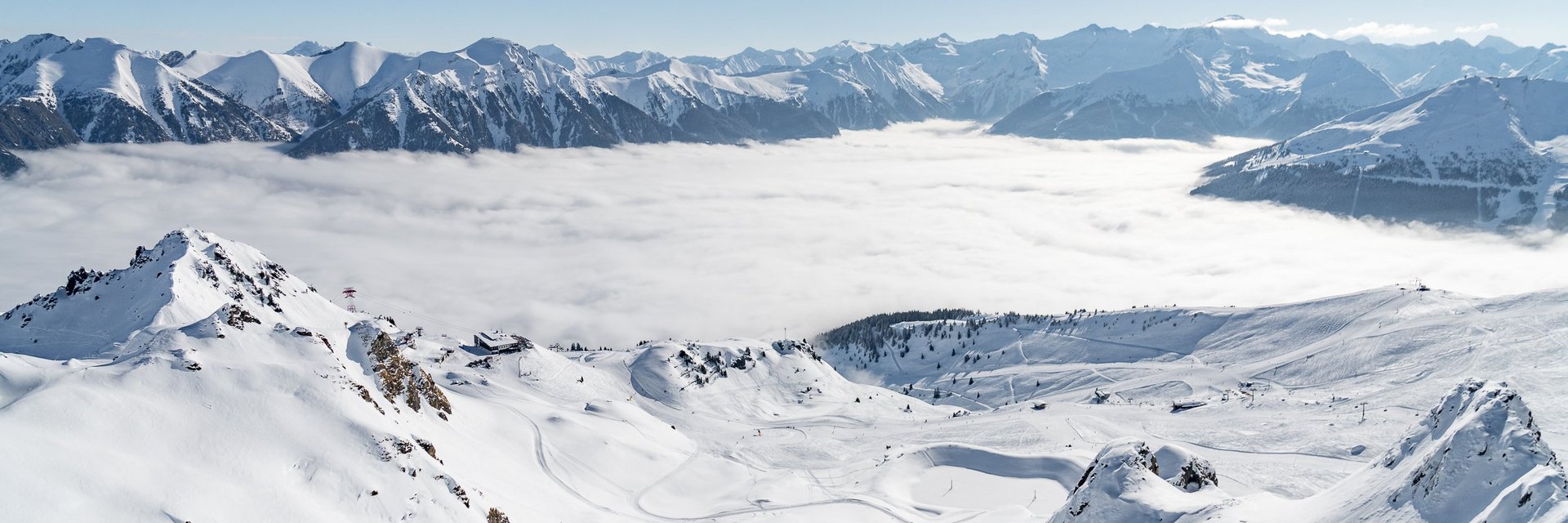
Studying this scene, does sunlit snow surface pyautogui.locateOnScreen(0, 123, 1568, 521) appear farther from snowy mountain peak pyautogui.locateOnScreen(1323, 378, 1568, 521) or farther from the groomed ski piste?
the groomed ski piste

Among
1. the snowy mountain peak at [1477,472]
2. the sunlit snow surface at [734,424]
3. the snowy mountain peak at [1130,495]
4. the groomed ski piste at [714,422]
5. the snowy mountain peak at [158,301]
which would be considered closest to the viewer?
the snowy mountain peak at [1477,472]

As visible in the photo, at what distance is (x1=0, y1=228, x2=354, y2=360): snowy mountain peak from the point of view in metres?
76.1

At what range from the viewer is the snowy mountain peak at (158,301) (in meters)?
76.1

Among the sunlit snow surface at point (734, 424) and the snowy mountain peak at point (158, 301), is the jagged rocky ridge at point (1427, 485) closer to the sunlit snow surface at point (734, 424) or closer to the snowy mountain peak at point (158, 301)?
the sunlit snow surface at point (734, 424)

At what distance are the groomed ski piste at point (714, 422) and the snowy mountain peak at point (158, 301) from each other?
0.40 metres

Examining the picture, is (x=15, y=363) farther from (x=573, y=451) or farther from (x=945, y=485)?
(x=945, y=485)

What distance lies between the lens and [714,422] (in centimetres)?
11881

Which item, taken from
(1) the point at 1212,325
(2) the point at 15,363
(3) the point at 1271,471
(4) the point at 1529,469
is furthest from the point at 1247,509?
(1) the point at 1212,325

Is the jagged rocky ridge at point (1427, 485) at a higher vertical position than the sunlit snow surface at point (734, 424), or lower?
higher

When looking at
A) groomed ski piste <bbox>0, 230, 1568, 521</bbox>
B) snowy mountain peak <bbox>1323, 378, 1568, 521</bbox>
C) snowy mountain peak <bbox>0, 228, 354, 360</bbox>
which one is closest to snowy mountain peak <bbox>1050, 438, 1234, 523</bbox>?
groomed ski piste <bbox>0, 230, 1568, 521</bbox>

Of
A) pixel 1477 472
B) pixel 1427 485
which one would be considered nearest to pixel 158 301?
pixel 1427 485

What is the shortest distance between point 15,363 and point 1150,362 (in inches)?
7580

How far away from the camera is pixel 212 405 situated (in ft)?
165

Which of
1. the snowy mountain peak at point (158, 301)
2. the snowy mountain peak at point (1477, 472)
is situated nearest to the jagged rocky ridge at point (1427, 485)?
the snowy mountain peak at point (1477, 472)
